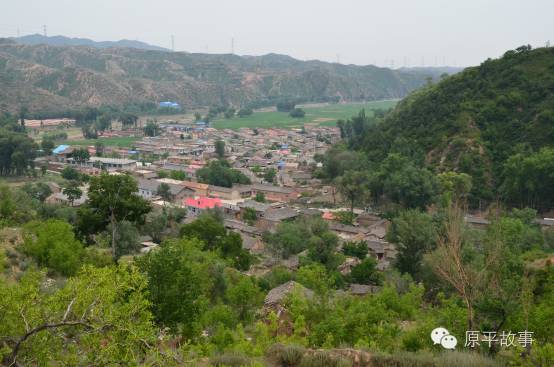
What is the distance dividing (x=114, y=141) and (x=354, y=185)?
32.4 metres

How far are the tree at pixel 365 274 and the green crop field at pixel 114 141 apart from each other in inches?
1458

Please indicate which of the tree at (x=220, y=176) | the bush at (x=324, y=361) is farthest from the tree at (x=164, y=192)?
the bush at (x=324, y=361)

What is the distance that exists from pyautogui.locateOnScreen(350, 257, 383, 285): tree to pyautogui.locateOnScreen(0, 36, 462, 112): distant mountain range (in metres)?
56.5

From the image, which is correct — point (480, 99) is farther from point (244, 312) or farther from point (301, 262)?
point (244, 312)

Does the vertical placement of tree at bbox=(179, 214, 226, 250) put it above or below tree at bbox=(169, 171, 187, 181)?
above

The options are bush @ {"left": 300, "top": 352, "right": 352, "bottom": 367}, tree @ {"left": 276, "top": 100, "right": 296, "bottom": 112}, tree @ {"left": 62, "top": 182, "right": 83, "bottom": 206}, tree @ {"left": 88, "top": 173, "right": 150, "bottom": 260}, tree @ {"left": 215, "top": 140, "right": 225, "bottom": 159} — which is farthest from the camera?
tree @ {"left": 276, "top": 100, "right": 296, "bottom": 112}

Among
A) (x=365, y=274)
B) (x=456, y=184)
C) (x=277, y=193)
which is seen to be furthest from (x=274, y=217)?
(x=365, y=274)

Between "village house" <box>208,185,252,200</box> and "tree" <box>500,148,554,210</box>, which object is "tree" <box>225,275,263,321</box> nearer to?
"tree" <box>500,148,554,210</box>

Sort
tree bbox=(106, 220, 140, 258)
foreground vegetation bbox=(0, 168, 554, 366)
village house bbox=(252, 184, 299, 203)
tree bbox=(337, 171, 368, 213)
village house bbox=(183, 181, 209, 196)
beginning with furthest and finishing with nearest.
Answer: village house bbox=(252, 184, 299, 203)
village house bbox=(183, 181, 209, 196)
tree bbox=(337, 171, 368, 213)
tree bbox=(106, 220, 140, 258)
foreground vegetation bbox=(0, 168, 554, 366)

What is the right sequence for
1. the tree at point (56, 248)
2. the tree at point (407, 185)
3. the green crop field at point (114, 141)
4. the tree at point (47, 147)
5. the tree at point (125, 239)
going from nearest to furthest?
1. the tree at point (56, 248)
2. the tree at point (125, 239)
3. the tree at point (407, 185)
4. the tree at point (47, 147)
5. the green crop field at point (114, 141)

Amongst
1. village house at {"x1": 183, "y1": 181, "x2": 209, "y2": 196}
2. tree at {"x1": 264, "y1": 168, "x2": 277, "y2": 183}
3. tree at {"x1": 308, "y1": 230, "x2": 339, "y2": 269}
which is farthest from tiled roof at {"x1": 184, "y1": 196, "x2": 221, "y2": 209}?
tree at {"x1": 308, "y1": 230, "x2": 339, "y2": 269}

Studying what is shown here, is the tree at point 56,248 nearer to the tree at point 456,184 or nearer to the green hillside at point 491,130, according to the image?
the tree at point 456,184

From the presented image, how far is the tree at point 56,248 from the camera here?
11.4 metres

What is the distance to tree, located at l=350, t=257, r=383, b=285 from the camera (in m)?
17.7
